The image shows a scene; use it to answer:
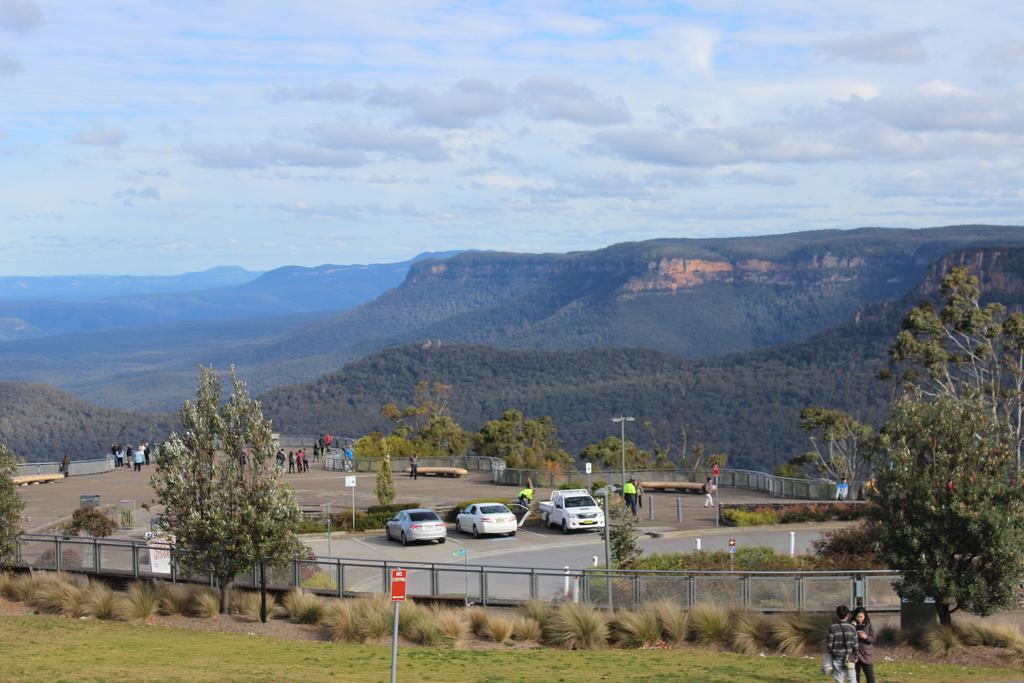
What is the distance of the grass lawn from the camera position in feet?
69.2

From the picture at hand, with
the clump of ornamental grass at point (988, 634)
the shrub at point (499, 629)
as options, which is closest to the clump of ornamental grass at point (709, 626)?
the shrub at point (499, 629)

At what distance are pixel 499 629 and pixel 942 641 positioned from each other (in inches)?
335

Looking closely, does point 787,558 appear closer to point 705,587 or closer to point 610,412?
point 705,587

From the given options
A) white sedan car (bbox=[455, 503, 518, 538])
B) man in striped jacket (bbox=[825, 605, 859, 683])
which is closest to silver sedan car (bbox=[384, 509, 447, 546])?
white sedan car (bbox=[455, 503, 518, 538])

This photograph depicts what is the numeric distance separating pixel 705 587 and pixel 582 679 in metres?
5.80

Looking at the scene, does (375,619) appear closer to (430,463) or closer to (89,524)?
(89,524)

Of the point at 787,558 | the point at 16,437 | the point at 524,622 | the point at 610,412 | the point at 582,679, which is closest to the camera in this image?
the point at 582,679

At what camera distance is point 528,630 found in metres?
26.0

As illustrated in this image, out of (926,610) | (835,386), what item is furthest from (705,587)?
(835,386)

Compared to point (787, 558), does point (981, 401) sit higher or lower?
higher

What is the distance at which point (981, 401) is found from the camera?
81.6 feet

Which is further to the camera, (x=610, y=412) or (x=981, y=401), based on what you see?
(x=610, y=412)

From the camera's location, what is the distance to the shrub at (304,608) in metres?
27.7

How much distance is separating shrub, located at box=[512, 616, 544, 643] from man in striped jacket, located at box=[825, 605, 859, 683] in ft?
25.1
